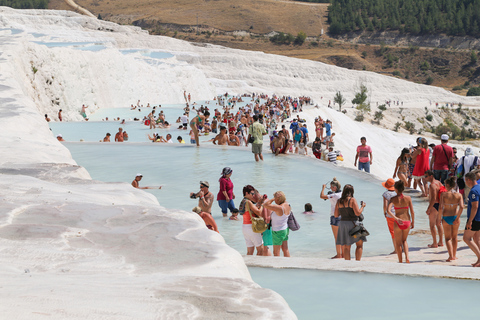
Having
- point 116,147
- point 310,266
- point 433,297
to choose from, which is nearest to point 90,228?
point 310,266

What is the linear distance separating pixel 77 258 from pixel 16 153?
14.0ft

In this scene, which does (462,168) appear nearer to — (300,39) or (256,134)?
(256,134)

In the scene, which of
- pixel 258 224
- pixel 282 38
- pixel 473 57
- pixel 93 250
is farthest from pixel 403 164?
pixel 282 38

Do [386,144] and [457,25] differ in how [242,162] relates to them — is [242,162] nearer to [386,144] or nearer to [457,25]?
[386,144]

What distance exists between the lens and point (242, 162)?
12.9 meters

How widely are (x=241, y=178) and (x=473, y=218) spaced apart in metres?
5.58

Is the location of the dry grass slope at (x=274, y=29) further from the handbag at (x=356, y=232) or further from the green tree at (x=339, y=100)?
the handbag at (x=356, y=232)

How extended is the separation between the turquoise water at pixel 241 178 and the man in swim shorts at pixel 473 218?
4.46 feet

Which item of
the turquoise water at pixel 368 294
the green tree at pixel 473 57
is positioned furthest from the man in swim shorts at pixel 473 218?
the green tree at pixel 473 57

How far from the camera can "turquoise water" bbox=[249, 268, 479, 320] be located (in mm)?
4137

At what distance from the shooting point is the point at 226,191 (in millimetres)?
8414

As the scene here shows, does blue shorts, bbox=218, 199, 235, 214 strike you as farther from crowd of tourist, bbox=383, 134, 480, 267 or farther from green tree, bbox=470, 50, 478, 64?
green tree, bbox=470, 50, 478, 64

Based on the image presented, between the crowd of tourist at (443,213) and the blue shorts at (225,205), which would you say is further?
the blue shorts at (225,205)

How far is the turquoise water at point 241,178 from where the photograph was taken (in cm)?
803
